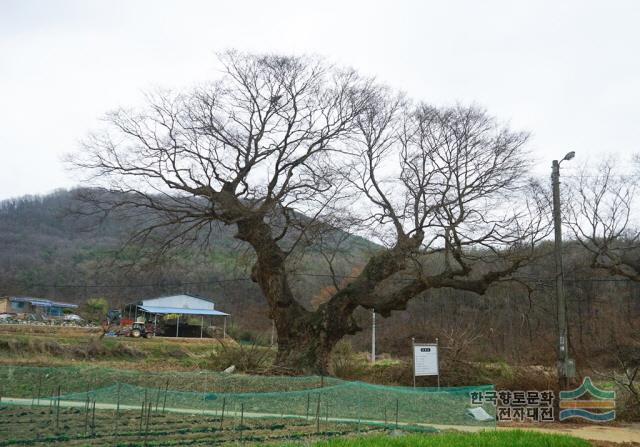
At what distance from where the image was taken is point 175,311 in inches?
2219

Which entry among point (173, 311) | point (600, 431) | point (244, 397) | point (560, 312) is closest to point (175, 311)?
point (173, 311)

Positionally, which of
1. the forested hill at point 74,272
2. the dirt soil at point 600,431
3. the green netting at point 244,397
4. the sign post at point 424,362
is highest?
the forested hill at point 74,272

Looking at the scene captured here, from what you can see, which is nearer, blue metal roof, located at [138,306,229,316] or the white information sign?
the white information sign

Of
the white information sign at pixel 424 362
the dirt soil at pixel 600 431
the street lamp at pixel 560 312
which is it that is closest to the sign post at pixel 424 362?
the white information sign at pixel 424 362

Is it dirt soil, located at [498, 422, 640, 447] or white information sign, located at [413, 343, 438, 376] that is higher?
white information sign, located at [413, 343, 438, 376]

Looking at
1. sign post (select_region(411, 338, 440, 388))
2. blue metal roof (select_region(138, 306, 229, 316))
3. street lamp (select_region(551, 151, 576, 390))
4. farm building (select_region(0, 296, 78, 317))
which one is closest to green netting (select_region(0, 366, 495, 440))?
sign post (select_region(411, 338, 440, 388))

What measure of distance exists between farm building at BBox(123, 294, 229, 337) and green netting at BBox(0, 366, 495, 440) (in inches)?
1352

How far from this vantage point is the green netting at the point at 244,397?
13703 mm

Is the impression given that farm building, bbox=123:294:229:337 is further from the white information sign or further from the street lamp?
the street lamp

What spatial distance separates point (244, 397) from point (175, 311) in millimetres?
42958

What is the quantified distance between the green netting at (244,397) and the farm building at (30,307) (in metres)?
57.4

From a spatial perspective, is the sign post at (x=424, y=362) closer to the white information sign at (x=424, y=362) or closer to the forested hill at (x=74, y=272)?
the white information sign at (x=424, y=362)

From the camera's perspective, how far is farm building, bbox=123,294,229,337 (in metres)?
54.6

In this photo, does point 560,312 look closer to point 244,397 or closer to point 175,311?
point 244,397
